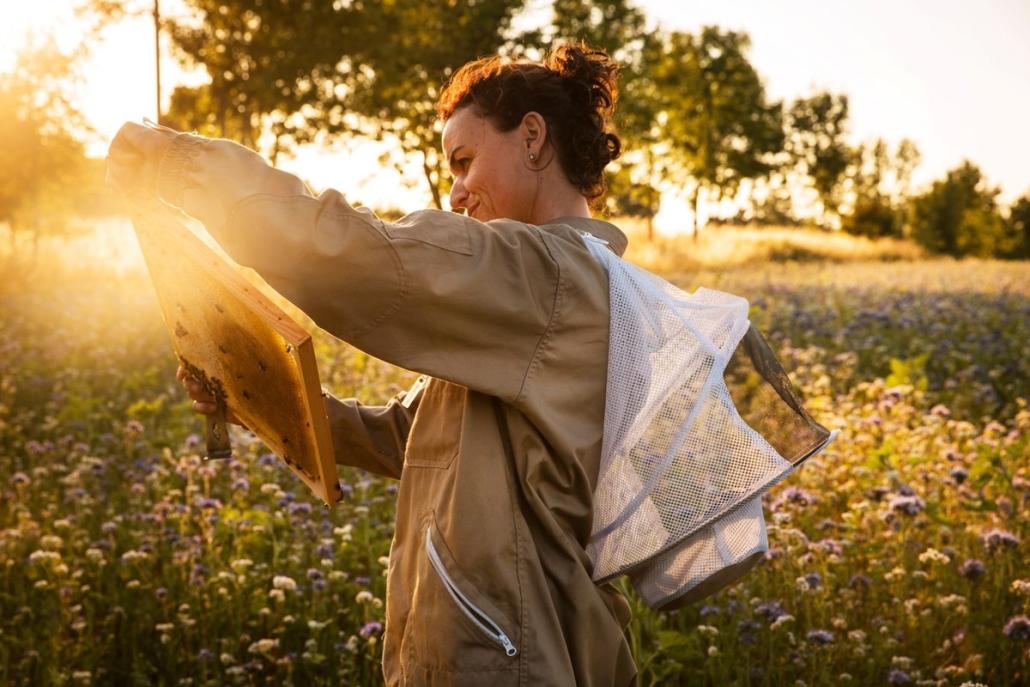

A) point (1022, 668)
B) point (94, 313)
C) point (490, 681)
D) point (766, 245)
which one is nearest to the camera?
point (490, 681)

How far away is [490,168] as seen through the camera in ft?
7.27

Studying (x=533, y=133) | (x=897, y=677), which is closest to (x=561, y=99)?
(x=533, y=133)

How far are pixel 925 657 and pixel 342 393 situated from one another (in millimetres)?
4529

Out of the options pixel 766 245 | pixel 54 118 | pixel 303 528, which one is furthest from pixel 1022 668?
pixel 766 245

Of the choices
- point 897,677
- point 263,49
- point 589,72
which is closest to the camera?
point 589,72

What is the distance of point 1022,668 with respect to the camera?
363 centimetres

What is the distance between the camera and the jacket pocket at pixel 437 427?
77.2 inches

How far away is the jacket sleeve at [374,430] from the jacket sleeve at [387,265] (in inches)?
30.3

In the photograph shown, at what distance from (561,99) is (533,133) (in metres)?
0.13

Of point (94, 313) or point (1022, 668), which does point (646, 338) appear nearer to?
point (1022, 668)

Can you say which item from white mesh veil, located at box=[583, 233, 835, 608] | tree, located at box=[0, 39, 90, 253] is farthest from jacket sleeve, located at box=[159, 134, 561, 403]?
tree, located at box=[0, 39, 90, 253]

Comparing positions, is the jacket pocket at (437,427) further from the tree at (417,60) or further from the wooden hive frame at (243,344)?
the tree at (417,60)

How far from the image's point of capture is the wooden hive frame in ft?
5.97

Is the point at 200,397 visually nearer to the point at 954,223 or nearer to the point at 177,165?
the point at 177,165
